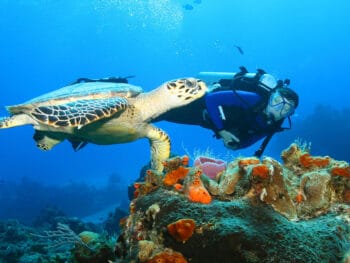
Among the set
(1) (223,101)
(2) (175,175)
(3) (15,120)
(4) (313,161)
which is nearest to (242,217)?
(2) (175,175)

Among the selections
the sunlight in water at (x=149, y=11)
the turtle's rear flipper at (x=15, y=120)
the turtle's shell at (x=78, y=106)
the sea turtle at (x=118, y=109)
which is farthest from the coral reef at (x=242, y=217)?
the sunlight in water at (x=149, y=11)

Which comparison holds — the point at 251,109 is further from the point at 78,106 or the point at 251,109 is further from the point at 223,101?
the point at 78,106

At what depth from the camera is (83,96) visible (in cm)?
412

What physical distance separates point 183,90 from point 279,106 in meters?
1.99

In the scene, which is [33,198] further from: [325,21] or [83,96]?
[325,21]

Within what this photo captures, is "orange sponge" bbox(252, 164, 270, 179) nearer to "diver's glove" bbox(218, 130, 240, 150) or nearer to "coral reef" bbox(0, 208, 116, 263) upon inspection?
"coral reef" bbox(0, 208, 116, 263)

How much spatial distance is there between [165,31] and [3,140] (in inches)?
2549

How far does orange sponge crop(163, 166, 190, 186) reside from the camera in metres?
2.39

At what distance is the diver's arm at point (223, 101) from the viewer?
5.35m

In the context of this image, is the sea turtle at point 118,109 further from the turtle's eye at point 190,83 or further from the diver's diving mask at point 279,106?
the diver's diving mask at point 279,106

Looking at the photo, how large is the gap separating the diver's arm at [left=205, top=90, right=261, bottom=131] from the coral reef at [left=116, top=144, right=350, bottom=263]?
110 inches

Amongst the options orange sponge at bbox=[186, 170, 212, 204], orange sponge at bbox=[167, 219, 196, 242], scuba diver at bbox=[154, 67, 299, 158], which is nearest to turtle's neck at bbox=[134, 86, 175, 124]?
scuba diver at bbox=[154, 67, 299, 158]

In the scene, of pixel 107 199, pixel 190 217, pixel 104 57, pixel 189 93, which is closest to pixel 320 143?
pixel 107 199

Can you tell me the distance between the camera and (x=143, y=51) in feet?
322
